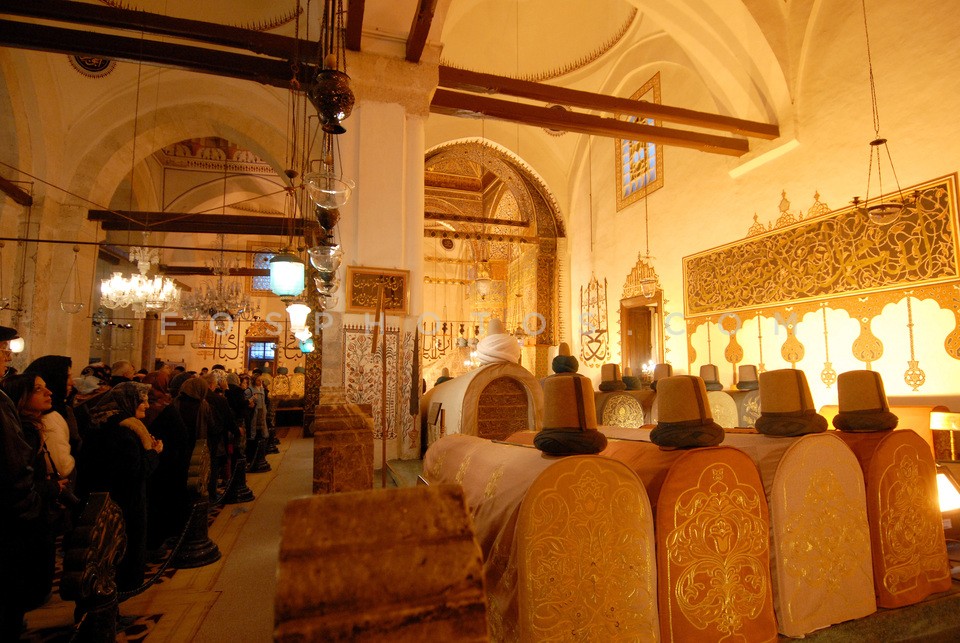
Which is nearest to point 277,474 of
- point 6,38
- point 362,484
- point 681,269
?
point 362,484

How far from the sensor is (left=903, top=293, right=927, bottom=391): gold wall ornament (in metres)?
5.67

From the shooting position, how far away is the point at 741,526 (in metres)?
2.08

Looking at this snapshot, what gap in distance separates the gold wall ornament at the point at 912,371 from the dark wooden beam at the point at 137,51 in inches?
297

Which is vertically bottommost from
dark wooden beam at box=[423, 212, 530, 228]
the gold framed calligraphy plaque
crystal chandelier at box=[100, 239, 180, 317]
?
the gold framed calligraphy plaque

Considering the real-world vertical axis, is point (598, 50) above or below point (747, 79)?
above

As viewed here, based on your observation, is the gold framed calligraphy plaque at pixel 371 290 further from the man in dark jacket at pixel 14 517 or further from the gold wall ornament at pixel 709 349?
the gold wall ornament at pixel 709 349

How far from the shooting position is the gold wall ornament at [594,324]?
1184 centimetres

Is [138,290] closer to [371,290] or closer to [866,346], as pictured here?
[371,290]

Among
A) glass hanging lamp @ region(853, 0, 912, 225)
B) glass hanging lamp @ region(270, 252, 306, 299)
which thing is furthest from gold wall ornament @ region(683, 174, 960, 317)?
glass hanging lamp @ region(270, 252, 306, 299)

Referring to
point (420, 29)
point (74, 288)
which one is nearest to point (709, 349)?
point (420, 29)

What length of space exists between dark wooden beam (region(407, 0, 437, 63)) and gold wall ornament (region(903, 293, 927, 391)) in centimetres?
658

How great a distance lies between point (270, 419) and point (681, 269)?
329 inches

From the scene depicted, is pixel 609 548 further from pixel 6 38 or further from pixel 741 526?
pixel 6 38

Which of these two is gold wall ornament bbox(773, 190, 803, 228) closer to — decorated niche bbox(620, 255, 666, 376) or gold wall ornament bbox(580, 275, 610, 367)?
decorated niche bbox(620, 255, 666, 376)
